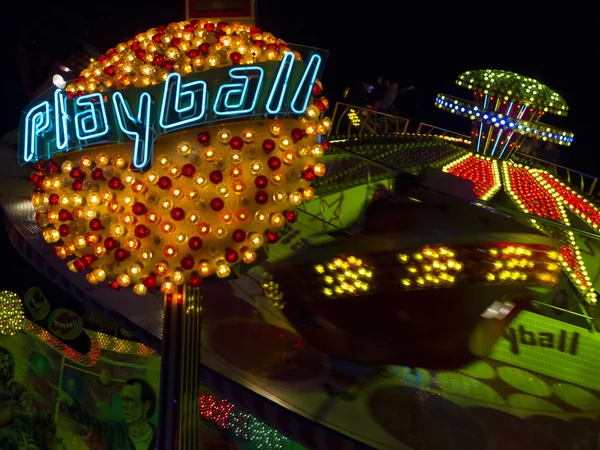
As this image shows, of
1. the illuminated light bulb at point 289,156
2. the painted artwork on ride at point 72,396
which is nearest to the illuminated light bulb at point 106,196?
the illuminated light bulb at point 289,156

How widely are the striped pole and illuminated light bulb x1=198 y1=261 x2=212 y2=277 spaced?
1.31ft

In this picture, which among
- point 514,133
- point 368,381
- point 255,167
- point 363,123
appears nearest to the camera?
point 255,167

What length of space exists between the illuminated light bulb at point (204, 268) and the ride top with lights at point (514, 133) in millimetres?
4596

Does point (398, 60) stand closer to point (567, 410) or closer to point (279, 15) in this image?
point (279, 15)

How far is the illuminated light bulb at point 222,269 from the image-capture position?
441 centimetres

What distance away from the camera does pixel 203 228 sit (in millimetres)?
4344

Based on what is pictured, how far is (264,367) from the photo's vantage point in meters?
5.47

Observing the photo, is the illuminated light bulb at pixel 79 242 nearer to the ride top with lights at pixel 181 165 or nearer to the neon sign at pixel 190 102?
the ride top with lights at pixel 181 165

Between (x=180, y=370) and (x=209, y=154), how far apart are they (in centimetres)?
154

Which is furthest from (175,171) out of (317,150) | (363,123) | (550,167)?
(550,167)

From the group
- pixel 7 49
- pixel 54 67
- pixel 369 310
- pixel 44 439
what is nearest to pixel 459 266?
pixel 369 310

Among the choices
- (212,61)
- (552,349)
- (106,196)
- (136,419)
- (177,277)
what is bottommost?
(136,419)

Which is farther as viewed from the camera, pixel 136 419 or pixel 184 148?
pixel 136 419

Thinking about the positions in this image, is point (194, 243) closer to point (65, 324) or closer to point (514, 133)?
point (65, 324)
